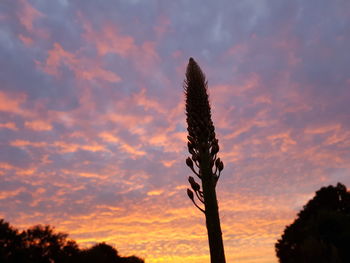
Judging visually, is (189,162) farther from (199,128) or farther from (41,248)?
(41,248)

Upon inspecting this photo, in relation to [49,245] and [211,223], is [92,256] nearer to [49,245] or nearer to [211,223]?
→ [49,245]

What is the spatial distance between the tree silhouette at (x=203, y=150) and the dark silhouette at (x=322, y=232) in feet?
52.1

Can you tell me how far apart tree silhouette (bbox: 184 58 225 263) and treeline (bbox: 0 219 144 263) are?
8502 centimetres

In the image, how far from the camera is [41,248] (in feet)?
303

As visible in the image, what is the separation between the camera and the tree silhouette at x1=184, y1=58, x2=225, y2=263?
5.99 metres

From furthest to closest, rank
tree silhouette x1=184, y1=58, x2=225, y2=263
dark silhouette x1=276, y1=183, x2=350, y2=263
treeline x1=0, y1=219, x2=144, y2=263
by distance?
1. treeline x1=0, y1=219, x2=144, y2=263
2. dark silhouette x1=276, y1=183, x2=350, y2=263
3. tree silhouette x1=184, y1=58, x2=225, y2=263

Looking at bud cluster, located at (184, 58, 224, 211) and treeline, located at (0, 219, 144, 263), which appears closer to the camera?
bud cluster, located at (184, 58, 224, 211)

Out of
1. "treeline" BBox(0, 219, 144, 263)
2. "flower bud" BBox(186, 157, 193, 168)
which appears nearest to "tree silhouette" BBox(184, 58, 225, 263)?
"flower bud" BBox(186, 157, 193, 168)

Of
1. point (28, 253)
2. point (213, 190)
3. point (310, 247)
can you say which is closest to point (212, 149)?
point (213, 190)

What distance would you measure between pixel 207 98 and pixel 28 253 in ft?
296

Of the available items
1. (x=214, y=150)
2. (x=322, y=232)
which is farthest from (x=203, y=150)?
(x=322, y=232)

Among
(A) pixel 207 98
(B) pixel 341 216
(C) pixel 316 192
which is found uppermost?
(C) pixel 316 192

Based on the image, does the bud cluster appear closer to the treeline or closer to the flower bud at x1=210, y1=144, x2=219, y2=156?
the flower bud at x1=210, y1=144, x2=219, y2=156

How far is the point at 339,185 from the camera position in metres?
80.3
